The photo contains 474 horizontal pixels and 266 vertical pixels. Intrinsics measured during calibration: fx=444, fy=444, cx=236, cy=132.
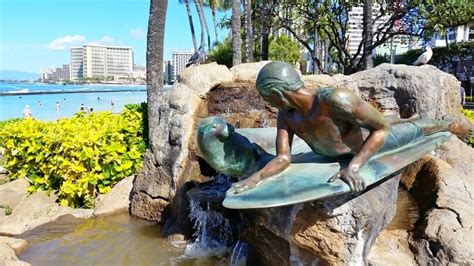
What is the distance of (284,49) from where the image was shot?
32625 mm

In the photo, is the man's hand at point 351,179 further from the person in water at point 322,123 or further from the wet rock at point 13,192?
the wet rock at point 13,192

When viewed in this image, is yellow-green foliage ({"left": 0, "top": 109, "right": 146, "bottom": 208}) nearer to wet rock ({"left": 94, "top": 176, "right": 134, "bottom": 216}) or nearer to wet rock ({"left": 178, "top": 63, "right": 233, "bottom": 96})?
wet rock ({"left": 94, "top": 176, "right": 134, "bottom": 216})

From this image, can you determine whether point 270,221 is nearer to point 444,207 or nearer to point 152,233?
point 444,207

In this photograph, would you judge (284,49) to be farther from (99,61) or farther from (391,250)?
(99,61)

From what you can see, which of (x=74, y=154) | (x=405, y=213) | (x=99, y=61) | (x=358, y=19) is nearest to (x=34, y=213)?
(x=74, y=154)

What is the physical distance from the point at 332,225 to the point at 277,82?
3.91 ft

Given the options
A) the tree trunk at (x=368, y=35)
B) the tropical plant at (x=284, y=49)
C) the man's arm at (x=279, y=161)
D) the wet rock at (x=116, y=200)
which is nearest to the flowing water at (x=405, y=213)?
the man's arm at (x=279, y=161)

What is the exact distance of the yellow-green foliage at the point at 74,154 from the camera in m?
6.78

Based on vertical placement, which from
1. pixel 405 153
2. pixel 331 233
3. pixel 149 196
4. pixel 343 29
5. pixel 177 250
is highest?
pixel 343 29

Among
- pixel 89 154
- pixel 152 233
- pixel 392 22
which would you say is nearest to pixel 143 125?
pixel 89 154

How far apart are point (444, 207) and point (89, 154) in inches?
194

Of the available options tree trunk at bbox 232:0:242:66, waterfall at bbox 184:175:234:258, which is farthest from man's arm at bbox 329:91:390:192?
tree trunk at bbox 232:0:242:66

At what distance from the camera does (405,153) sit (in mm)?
3752

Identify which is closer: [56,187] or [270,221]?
[270,221]
